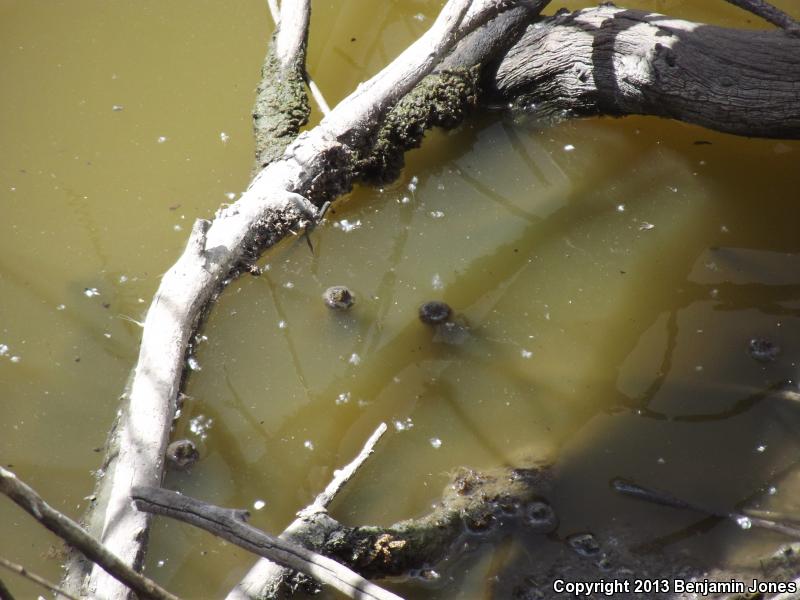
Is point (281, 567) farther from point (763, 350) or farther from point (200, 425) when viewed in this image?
point (763, 350)

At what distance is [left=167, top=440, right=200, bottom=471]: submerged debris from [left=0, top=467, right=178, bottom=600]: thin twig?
98 centimetres

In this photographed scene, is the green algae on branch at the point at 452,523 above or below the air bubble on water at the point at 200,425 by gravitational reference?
below

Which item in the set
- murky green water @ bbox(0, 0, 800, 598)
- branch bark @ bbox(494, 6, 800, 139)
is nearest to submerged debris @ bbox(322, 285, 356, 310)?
murky green water @ bbox(0, 0, 800, 598)

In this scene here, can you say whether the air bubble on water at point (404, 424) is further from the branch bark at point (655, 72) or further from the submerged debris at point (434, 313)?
the branch bark at point (655, 72)

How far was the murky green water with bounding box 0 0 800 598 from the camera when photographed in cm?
266

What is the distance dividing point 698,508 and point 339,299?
149 cm

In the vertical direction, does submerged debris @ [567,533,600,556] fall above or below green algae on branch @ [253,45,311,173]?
below

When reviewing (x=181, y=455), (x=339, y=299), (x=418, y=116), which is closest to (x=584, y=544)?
(x=339, y=299)

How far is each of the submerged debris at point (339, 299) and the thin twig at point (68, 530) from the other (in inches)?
59.4

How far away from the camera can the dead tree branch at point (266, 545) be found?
6.26 ft

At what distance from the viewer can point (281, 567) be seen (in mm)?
2277

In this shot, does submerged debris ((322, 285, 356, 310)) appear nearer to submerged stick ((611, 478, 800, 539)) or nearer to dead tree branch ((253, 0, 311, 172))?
dead tree branch ((253, 0, 311, 172))

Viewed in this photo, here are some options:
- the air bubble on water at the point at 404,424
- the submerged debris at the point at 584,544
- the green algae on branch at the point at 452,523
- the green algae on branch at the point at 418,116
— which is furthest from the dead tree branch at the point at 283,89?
the submerged debris at the point at 584,544

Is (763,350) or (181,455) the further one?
(763,350)
